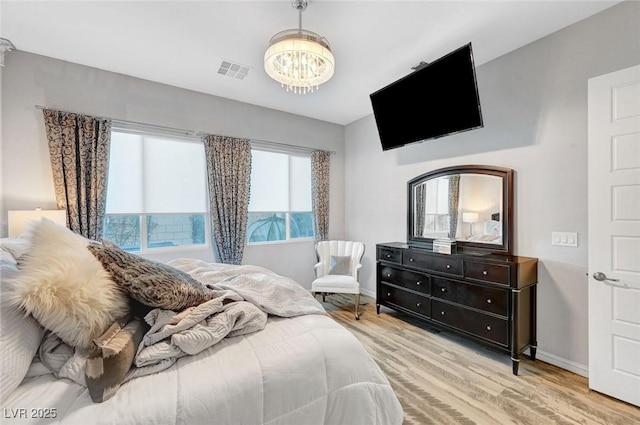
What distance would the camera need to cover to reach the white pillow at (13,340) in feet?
2.78

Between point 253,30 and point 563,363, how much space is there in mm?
3877

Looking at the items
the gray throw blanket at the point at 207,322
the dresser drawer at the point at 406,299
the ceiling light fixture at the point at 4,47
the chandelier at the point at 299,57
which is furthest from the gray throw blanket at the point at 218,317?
the ceiling light fixture at the point at 4,47

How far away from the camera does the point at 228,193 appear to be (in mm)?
3611

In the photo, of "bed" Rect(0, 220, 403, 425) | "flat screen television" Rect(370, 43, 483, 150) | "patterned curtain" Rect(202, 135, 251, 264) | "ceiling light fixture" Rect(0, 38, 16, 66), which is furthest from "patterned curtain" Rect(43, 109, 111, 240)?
"flat screen television" Rect(370, 43, 483, 150)

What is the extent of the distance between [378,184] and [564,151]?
2208mm

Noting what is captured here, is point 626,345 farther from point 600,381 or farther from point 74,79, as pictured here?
point 74,79

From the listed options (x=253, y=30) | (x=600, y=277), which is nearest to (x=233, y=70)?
(x=253, y=30)

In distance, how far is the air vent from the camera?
285 centimetres

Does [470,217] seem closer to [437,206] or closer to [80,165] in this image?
[437,206]

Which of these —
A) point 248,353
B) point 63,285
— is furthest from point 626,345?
point 63,285

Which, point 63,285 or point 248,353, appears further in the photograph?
point 248,353

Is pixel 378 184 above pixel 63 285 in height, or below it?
above

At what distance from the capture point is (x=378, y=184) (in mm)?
4188

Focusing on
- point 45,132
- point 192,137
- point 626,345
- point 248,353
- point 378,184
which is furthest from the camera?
point 378,184
